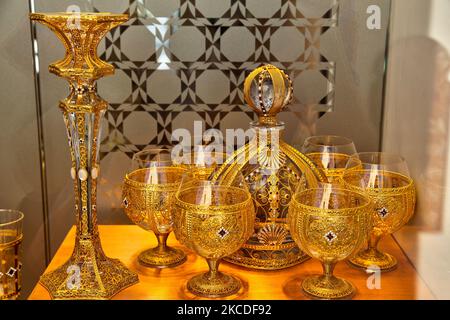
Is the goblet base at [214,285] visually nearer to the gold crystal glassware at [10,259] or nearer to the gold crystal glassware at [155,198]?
the gold crystal glassware at [155,198]

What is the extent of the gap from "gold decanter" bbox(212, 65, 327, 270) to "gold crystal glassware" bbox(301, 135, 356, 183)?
10 centimetres

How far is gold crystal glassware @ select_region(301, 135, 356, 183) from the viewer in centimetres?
93

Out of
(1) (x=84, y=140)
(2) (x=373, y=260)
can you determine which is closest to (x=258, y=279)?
(2) (x=373, y=260)

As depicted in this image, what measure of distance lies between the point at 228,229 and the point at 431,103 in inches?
11.8

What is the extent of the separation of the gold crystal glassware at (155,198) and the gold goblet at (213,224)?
51 millimetres

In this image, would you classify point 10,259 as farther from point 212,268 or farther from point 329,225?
point 329,225

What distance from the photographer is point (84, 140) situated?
2.44 feet

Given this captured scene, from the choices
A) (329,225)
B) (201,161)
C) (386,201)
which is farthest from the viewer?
(201,161)

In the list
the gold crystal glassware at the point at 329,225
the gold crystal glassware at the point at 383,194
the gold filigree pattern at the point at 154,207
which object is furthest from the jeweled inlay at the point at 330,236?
the gold filigree pattern at the point at 154,207

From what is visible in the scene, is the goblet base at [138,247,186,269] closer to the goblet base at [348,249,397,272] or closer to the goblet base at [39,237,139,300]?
the goblet base at [39,237,139,300]

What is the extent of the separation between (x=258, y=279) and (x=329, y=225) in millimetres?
154

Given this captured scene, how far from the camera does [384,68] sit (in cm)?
98

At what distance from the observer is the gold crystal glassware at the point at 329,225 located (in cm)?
70
